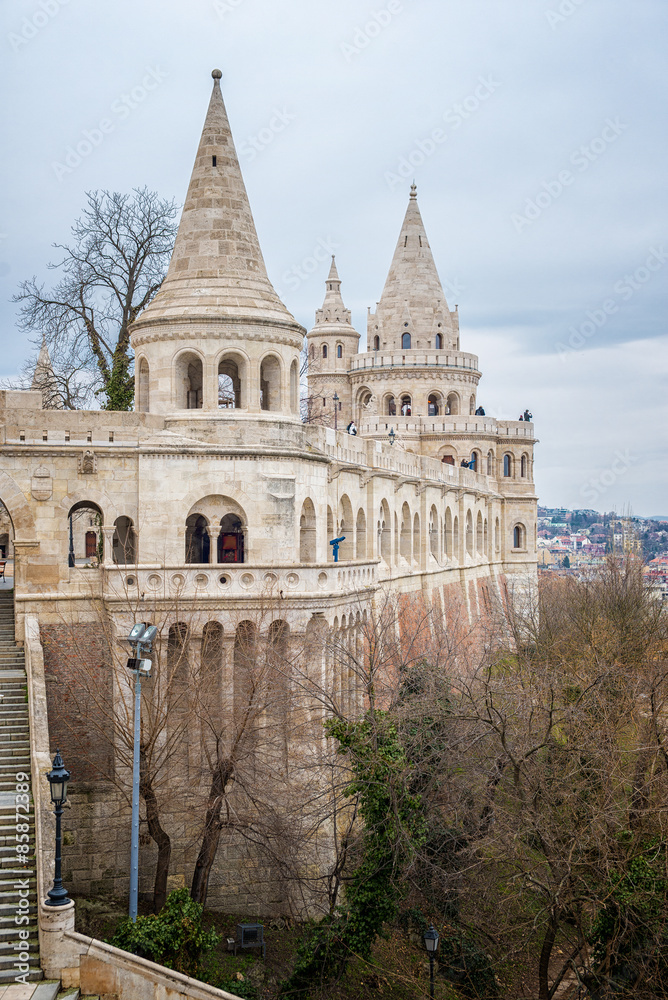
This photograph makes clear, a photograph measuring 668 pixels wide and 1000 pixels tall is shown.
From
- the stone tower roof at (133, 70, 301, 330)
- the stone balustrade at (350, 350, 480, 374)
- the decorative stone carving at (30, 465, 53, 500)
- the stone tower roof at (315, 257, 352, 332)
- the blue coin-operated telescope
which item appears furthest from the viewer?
the stone tower roof at (315, 257, 352, 332)

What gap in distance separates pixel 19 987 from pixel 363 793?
25.9 ft

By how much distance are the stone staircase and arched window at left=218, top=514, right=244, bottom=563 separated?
269 inches

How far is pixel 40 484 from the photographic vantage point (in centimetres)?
2511

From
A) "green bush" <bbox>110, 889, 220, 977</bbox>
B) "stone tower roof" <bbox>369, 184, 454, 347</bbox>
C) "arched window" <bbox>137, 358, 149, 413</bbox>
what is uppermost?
"stone tower roof" <bbox>369, 184, 454, 347</bbox>

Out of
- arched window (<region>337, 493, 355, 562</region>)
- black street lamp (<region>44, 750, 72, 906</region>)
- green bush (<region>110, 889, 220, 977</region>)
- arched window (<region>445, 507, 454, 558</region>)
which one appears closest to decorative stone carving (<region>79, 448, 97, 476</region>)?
green bush (<region>110, 889, 220, 977</region>)

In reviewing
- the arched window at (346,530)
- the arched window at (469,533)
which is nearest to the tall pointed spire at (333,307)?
the arched window at (469,533)

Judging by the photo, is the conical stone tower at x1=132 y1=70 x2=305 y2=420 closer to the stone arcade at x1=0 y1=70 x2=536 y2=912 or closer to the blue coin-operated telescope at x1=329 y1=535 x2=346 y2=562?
the stone arcade at x1=0 y1=70 x2=536 y2=912

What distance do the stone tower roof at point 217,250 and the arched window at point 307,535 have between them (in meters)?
4.77

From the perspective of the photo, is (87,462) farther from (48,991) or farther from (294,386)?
(48,991)

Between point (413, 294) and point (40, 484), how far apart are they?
44.5m

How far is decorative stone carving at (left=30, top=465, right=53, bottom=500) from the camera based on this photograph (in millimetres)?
25078

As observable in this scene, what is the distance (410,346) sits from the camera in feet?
218

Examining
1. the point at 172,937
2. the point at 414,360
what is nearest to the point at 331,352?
the point at 414,360

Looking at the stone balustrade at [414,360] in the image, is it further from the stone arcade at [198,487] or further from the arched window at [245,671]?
the arched window at [245,671]
